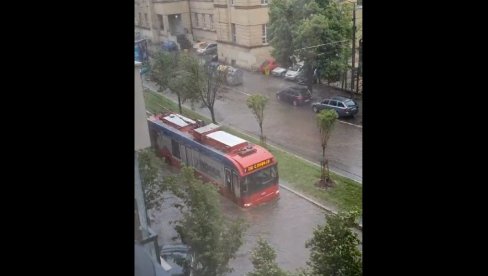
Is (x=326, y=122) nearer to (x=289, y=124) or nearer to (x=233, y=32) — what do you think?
(x=289, y=124)

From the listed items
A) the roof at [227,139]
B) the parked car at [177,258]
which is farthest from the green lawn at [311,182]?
the parked car at [177,258]

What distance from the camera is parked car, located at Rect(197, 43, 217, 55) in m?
1.71

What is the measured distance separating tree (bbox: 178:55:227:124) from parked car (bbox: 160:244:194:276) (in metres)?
0.48

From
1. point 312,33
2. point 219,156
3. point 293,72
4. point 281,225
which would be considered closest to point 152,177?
point 219,156

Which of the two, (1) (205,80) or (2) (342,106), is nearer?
(2) (342,106)

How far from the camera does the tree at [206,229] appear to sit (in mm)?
1732

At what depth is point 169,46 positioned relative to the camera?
1.73m

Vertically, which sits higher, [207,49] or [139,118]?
[207,49]

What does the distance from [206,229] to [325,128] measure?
0.56 metres

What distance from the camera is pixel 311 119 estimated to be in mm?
1650

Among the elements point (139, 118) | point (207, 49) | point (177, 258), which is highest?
point (207, 49)

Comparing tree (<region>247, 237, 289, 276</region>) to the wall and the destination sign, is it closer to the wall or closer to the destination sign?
the destination sign
